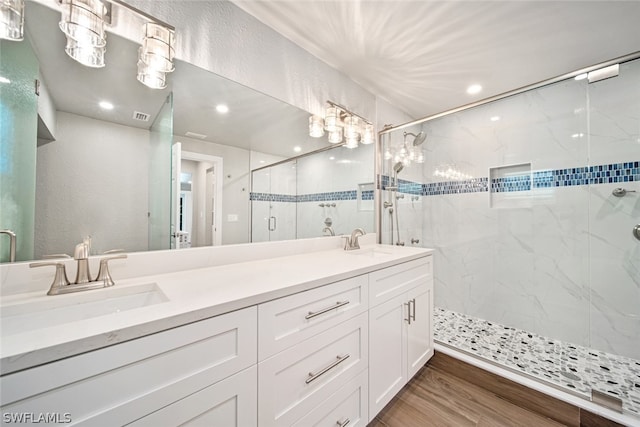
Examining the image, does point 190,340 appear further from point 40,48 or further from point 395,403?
point 395,403

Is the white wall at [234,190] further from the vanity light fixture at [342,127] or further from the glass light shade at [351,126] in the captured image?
the glass light shade at [351,126]

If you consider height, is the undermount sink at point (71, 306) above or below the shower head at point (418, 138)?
below

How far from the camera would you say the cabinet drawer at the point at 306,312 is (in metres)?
0.78

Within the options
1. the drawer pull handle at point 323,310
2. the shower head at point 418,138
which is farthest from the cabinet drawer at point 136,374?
the shower head at point 418,138

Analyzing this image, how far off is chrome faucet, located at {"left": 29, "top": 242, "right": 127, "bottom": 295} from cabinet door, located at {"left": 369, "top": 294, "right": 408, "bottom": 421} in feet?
3.69

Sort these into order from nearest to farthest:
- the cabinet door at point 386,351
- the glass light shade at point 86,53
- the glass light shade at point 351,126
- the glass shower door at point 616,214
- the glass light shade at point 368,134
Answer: the glass light shade at point 86,53
the cabinet door at point 386,351
the glass shower door at point 616,214
the glass light shade at point 351,126
the glass light shade at point 368,134

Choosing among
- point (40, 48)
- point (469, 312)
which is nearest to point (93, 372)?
point (40, 48)

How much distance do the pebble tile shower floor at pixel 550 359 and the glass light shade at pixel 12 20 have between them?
278 centimetres

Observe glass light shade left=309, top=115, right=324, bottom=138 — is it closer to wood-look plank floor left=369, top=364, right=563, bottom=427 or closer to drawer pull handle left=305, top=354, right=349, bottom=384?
drawer pull handle left=305, top=354, right=349, bottom=384

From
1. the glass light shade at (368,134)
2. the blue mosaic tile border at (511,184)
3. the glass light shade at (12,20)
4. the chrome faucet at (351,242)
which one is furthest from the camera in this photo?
the blue mosaic tile border at (511,184)

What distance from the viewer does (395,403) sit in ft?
4.78

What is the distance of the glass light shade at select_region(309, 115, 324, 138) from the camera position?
175cm

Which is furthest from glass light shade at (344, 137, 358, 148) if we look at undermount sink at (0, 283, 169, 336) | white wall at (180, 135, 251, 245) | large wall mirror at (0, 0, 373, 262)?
undermount sink at (0, 283, 169, 336)

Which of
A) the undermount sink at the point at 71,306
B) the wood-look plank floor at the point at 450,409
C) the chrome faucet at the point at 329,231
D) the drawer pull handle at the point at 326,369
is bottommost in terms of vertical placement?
the wood-look plank floor at the point at 450,409
